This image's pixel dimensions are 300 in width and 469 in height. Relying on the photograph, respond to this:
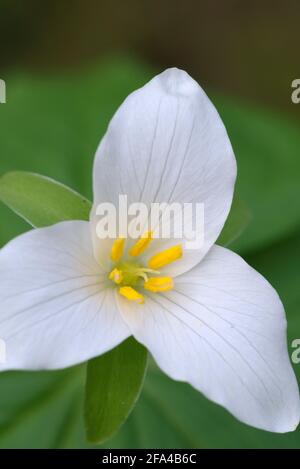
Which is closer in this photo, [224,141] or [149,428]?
[224,141]

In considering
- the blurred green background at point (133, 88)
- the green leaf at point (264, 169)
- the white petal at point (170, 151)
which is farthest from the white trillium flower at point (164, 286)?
the green leaf at point (264, 169)

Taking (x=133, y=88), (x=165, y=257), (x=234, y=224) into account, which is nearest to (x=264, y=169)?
(x=133, y=88)

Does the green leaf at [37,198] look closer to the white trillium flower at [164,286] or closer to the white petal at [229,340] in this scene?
the white trillium flower at [164,286]

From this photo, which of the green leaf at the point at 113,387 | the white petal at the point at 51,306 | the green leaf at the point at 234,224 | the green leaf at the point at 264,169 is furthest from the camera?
the green leaf at the point at 264,169

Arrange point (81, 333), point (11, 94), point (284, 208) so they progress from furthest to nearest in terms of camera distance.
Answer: point (11, 94) → point (284, 208) → point (81, 333)

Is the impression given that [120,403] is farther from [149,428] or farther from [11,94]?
[11,94]

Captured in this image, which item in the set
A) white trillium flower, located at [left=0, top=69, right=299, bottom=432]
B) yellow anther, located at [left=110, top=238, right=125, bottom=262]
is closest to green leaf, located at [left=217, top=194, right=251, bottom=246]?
white trillium flower, located at [left=0, top=69, right=299, bottom=432]

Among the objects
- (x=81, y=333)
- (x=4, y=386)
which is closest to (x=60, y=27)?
(x=4, y=386)
